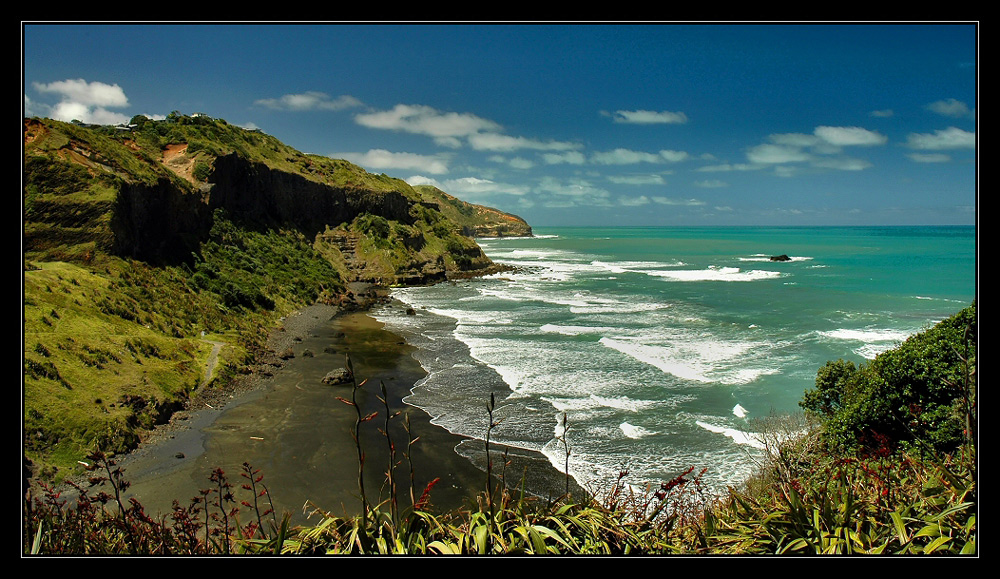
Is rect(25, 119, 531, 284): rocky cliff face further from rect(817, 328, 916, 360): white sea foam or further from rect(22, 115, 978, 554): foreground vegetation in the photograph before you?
rect(817, 328, 916, 360): white sea foam

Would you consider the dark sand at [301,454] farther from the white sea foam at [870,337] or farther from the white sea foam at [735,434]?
the white sea foam at [870,337]

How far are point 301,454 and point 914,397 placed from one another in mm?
14192

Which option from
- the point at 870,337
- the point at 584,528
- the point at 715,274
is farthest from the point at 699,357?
the point at 715,274

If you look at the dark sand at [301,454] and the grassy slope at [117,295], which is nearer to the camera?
the dark sand at [301,454]

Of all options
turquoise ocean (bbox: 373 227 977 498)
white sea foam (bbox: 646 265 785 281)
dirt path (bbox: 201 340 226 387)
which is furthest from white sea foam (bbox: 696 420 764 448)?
white sea foam (bbox: 646 265 785 281)

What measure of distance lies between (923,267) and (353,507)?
83107mm

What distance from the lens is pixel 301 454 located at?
13.7m

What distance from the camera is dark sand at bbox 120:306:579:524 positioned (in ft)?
38.6

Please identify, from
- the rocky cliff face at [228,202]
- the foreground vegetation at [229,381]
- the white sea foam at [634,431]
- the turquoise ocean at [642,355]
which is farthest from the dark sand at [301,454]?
the rocky cliff face at [228,202]

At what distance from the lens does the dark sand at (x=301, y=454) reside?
1176 centimetres

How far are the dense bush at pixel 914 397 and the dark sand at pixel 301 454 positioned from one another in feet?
21.3

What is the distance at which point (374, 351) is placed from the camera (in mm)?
25188

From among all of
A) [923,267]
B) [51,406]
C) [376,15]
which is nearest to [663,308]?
[51,406]

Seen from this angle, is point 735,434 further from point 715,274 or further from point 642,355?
point 715,274
